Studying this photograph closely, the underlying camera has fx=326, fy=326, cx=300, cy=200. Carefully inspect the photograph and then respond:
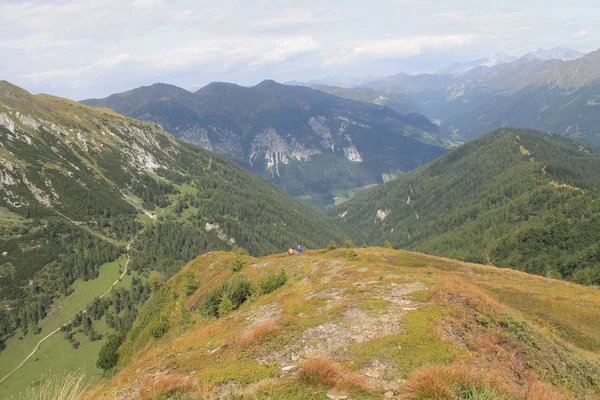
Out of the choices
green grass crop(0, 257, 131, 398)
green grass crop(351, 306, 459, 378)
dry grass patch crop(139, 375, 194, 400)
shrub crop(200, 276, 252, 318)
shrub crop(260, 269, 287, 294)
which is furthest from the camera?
green grass crop(0, 257, 131, 398)

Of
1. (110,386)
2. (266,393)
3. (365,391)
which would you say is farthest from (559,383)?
(110,386)

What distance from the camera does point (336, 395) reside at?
16.0 m

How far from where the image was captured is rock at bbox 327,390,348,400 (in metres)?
15.8

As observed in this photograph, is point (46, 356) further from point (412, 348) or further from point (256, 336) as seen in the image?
point (412, 348)

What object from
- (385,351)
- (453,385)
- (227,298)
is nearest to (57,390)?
(453,385)

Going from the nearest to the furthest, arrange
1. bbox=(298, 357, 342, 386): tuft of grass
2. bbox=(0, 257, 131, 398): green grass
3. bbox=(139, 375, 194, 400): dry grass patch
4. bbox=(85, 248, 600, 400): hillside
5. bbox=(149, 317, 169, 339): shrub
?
1. bbox=(85, 248, 600, 400): hillside
2. bbox=(298, 357, 342, 386): tuft of grass
3. bbox=(139, 375, 194, 400): dry grass patch
4. bbox=(149, 317, 169, 339): shrub
5. bbox=(0, 257, 131, 398): green grass

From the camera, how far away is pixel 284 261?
75438 mm

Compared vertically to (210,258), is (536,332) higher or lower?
higher

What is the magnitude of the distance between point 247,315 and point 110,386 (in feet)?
48.1

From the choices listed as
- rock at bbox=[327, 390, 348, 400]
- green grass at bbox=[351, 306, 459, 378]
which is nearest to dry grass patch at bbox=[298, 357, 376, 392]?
rock at bbox=[327, 390, 348, 400]

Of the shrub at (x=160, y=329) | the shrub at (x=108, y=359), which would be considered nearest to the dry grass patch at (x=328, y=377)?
the shrub at (x=160, y=329)

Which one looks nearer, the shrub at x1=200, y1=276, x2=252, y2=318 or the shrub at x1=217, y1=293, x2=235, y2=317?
the shrub at x1=217, y1=293, x2=235, y2=317

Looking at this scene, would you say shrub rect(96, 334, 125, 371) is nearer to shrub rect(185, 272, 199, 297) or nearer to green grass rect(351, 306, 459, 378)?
shrub rect(185, 272, 199, 297)

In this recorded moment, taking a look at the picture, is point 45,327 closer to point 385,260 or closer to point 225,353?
point 385,260
